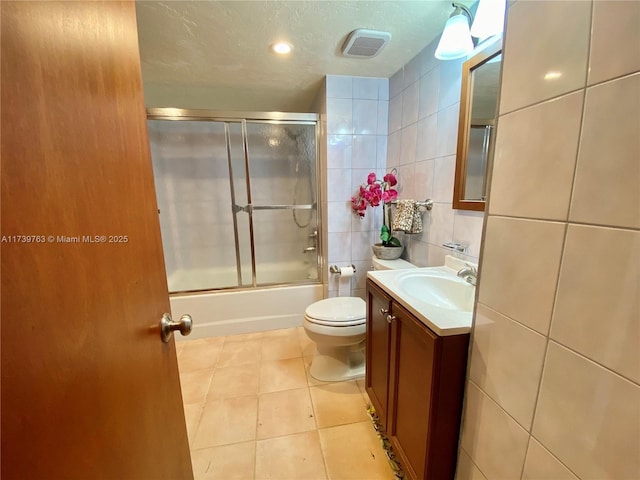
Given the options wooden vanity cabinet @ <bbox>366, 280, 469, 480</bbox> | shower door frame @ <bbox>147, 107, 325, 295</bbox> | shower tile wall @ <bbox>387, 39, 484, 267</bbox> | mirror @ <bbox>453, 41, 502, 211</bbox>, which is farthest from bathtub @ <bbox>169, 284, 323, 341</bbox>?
mirror @ <bbox>453, 41, 502, 211</bbox>

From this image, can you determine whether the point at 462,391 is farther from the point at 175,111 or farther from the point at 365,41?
the point at 175,111

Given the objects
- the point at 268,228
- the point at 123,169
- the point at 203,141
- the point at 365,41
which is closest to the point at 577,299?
the point at 123,169

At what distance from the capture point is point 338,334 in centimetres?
158

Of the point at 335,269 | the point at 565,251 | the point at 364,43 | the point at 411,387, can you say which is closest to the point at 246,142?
the point at 364,43

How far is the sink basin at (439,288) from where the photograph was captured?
46.8 inches

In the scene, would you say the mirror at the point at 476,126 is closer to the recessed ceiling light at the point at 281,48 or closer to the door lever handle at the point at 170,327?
Answer: the recessed ceiling light at the point at 281,48

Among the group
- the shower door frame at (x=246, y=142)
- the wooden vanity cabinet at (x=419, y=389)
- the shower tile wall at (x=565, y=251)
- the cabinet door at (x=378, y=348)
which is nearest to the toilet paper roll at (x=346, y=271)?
the shower door frame at (x=246, y=142)

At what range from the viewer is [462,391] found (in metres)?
0.83

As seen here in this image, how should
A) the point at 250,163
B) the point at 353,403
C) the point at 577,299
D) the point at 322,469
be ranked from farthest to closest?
the point at 250,163
the point at 353,403
the point at 322,469
the point at 577,299

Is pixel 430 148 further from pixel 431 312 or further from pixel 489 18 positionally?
pixel 431 312

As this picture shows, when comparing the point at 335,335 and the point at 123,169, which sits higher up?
the point at 123,169

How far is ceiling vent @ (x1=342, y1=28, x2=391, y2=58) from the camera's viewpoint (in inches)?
→ 58.6

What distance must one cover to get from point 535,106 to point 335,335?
1390 mm

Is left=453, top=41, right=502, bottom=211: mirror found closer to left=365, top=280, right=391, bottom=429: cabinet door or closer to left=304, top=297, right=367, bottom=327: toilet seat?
left=365, top=280, right=391, bottom=429: cabinet door
